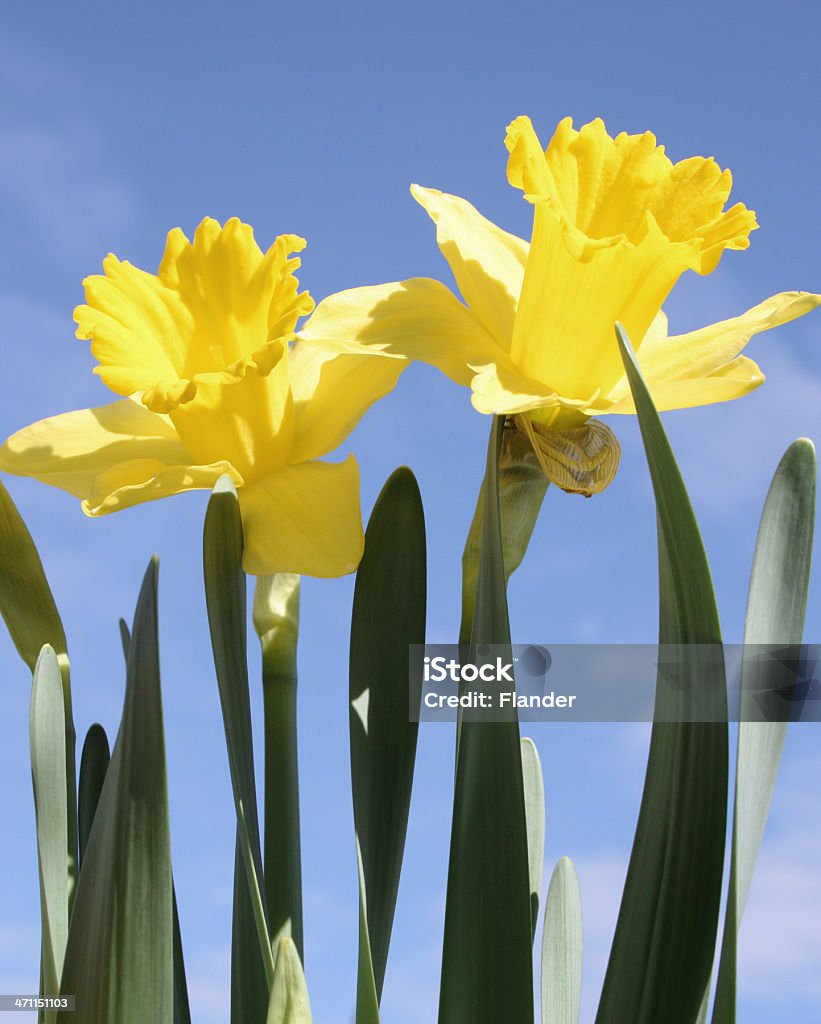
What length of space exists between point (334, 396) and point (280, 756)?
1.08ft

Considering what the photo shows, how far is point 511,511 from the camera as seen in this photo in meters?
0.93

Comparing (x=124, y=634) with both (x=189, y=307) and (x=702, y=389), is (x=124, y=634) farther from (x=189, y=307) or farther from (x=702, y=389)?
(x=702, y=389)

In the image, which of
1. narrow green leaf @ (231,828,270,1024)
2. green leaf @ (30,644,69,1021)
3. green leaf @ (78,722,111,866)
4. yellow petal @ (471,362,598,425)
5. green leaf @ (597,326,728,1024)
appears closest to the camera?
green leaf @ (597,326,728,1024)

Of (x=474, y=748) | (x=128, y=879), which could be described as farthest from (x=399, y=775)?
(x=128, y=879)

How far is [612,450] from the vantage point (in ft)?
3.03

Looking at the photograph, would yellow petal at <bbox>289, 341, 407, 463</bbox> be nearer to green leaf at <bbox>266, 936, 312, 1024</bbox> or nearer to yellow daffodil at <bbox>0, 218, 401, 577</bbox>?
yellow daffodil at <bbox>0, 218, 401, 577</bbox>

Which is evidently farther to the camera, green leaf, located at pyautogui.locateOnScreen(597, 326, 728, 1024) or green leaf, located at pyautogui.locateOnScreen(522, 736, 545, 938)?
green leaf, located at pyautogui.locateOnScreen(522, 736, 545, 938)

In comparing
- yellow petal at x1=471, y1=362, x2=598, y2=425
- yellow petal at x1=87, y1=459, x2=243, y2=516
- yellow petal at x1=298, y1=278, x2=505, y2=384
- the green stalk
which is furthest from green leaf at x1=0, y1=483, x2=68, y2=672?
yellow petal at x1=471, y1=362, x2=598, y2=425

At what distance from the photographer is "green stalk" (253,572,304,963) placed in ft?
3.11

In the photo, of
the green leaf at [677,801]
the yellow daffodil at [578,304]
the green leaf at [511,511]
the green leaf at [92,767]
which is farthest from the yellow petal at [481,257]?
the green leaf at [92,767]

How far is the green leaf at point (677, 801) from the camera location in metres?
0.73

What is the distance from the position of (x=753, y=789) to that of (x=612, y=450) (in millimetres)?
302

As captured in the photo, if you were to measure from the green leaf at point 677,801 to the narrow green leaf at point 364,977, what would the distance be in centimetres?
18

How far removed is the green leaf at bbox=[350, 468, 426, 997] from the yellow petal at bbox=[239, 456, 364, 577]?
41 millimetres
